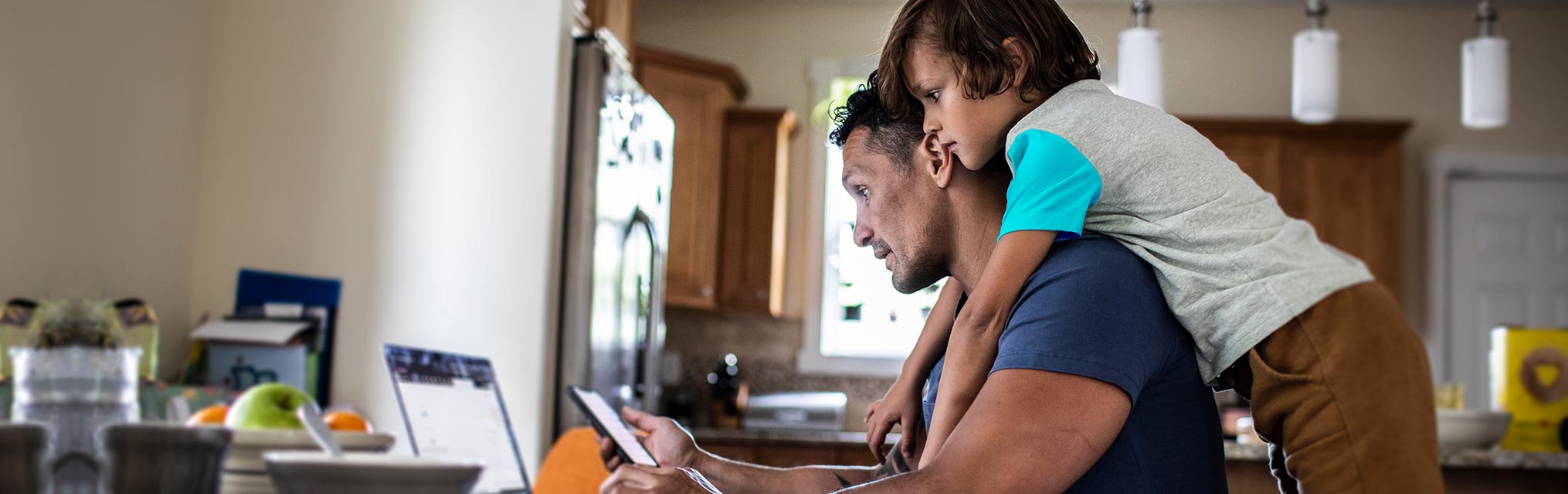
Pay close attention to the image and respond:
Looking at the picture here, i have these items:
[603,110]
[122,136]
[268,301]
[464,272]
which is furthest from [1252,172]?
[122,136]

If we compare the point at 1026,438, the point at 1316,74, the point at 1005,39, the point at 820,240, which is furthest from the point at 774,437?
the point at 1026,438

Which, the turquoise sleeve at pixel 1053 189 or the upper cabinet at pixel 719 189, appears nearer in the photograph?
the turquoise sleeve at pixel 1053 189

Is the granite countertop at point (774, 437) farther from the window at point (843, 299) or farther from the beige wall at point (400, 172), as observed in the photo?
the beige wall at point (400, 172)

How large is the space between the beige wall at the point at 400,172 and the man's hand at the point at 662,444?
1.42 meters

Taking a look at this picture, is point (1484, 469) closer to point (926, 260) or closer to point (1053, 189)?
point (926, 260)

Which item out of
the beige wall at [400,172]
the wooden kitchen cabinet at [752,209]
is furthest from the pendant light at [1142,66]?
the wooden kitchen cabinet at [752,209]

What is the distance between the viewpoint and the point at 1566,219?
5770 mm

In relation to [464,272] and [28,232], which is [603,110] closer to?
[464,272]

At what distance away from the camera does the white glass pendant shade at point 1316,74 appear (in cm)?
376

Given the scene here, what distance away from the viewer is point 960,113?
1370mm

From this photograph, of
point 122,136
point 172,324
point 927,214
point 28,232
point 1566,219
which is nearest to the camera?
point 927,214

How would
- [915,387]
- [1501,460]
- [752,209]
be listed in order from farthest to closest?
[752,209]
[1501,460]
[915,387]

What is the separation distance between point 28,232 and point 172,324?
0.70 meters

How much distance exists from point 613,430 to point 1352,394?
86 centimetres
